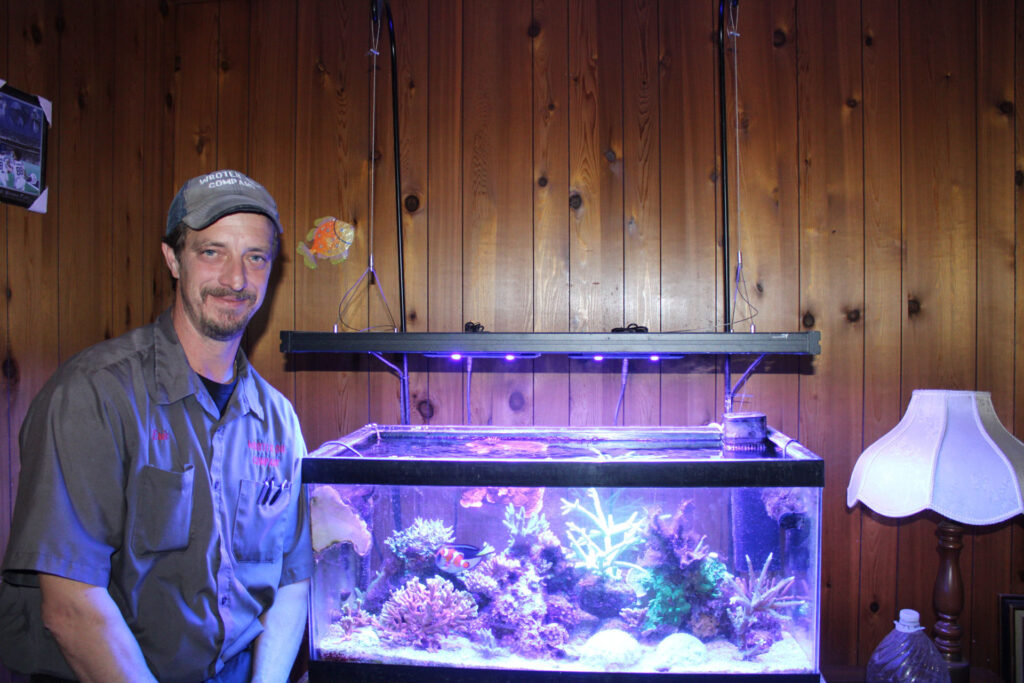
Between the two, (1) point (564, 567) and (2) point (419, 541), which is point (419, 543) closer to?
(2) point (419, 541)

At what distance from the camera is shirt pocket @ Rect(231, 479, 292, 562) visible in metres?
1.31

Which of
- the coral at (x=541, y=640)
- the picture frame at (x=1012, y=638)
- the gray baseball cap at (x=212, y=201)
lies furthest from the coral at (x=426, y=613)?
the picture frame at (x=1012, y=638)

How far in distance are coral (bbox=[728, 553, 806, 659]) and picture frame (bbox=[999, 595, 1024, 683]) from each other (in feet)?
3.73

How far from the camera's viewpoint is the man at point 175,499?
1.07 m

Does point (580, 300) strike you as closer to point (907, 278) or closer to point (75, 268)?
point (907, 278)

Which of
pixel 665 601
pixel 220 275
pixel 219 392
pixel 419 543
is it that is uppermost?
pixel 220 275

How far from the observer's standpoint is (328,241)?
2.18 meters

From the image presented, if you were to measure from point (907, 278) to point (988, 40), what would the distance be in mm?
852

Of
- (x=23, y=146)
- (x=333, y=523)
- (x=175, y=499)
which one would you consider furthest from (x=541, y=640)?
(x=23, y=146)

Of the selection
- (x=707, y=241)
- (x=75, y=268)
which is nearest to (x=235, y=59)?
(x=75, y=268)

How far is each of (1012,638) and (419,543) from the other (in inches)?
77.9

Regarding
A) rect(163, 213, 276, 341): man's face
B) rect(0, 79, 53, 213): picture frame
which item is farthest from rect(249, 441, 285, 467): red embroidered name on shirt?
rect(0, 79, 53, 213): picture frame

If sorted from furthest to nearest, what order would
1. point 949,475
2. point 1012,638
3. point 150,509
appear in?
point 1012,638
point 949,475
point 150,509

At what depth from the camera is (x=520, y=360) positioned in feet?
7.00
